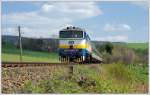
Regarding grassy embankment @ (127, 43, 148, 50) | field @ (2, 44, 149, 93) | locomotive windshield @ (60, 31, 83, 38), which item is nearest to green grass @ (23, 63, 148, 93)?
field @ (2, 44, 149, 93)

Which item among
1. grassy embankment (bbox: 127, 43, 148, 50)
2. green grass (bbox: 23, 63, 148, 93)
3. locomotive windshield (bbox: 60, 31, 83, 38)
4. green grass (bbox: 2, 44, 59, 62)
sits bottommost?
green grass (bbox: 23, 63, 148, 93)

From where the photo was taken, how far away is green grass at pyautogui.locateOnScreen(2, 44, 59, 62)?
13161 millimetres

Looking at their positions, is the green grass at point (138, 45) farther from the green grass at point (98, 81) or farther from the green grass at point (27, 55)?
the green grass at point (27, 55)

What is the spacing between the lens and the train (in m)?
13.9

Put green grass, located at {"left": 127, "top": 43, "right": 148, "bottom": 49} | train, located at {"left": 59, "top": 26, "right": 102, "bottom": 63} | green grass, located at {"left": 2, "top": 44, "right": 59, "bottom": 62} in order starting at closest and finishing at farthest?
1. green grass, located at {"left": 127, "top": 43, "right": 148, "bottom": 49}
2. green grass, located at {"left": 2, "top": 44, "right": 59, "bottom": 62}
3. train, located at {"left": 59, "top": 26, "right": 102, "bottom": 63}

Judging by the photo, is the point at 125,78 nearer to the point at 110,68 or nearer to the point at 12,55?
the point at 110,68

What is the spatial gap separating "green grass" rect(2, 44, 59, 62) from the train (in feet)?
0.75

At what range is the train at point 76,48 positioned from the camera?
547 inches

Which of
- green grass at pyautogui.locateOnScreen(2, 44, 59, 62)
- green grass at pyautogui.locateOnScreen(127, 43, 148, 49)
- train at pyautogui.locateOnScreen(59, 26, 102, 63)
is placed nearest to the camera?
green grass at pyautogui.locateOnScreen(127, 43, 148, 49)

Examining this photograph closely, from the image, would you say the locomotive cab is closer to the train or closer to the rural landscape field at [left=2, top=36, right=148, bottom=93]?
the train

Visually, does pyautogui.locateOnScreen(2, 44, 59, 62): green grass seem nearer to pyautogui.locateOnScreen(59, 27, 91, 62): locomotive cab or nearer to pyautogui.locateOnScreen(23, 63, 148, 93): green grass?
pyautogui.locateOnScreen(59, 27, 91, 62): locomotive cab

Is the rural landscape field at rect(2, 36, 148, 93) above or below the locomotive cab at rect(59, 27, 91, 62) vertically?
below

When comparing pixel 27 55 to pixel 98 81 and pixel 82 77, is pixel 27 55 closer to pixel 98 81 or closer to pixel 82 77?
pixel 82 77

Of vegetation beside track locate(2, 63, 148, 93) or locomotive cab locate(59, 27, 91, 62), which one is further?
locomotive cab locate(59, 27, 91, 62)
